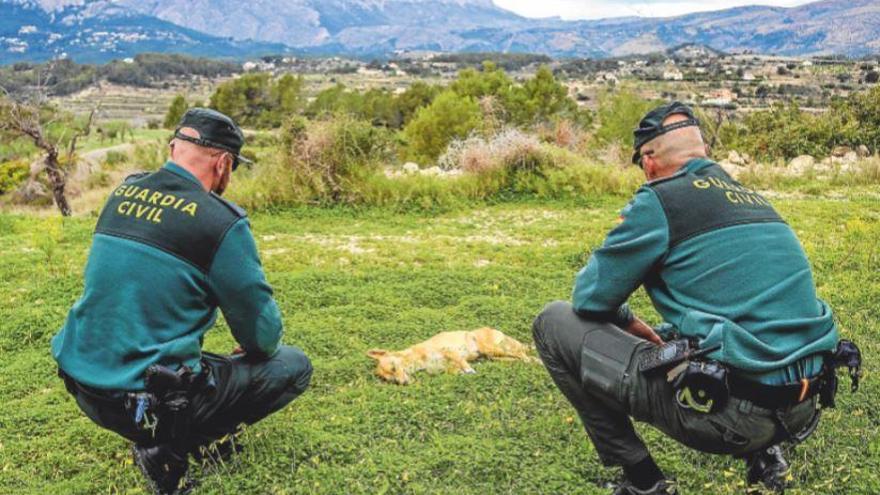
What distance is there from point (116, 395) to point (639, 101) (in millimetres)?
28672

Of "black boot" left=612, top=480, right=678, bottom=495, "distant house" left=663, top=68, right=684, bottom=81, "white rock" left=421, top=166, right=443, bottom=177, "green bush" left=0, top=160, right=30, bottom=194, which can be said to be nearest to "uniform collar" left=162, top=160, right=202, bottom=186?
"black boot" left=612, top=480, right=678, bottom=495

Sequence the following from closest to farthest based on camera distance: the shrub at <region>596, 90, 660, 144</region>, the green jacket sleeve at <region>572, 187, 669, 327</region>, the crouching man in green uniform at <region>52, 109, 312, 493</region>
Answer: the green jacket sleeve at <region>572, 187, 669, 327</region> → the crouching man in green uniform at <region>52, 109, 312, 493</region> → the shrub at <region>596, 90, 660, 144</region>

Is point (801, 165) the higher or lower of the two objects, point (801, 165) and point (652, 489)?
the lower

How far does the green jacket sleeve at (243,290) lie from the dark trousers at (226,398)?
152 mm

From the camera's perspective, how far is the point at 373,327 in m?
5.57

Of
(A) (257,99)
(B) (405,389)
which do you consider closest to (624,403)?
(B) (405,389)

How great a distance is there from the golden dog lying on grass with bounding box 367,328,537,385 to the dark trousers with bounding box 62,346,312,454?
103 cm

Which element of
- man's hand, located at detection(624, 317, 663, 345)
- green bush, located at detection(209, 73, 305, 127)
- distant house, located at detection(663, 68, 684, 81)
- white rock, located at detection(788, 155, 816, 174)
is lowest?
green bush, located at detection(209, 73, 305, 127)

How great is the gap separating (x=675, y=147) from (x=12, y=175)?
27.0 m

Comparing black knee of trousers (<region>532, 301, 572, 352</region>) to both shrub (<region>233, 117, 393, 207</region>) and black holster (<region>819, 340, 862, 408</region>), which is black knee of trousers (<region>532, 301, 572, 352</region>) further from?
shrub (<region>233, 117, 393, 207</region>)

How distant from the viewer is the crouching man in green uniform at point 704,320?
266 cm

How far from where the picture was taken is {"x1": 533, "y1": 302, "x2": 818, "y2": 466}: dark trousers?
2.71 metres

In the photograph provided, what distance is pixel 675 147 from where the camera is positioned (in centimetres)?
305

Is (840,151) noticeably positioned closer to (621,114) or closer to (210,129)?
(621,114)
